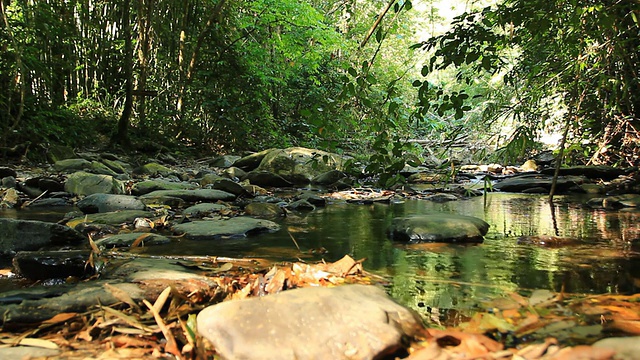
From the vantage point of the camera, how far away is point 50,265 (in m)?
1.89

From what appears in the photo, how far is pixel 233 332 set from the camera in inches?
47.0

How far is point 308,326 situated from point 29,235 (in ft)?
6.89

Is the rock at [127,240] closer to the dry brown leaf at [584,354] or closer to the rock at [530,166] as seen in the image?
the dry brown leaf at [584,354]

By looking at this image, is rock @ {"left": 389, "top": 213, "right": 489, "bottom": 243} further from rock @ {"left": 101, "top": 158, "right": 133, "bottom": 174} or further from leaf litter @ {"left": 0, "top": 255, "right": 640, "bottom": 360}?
rock @ {"left": 101, "top": 158, "right": 133, "bottom": 174}

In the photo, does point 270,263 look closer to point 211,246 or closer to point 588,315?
point 211,246

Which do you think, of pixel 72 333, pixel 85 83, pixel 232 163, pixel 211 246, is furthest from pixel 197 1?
pixel 72 333

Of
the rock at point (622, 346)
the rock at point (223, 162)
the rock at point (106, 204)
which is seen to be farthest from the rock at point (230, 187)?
the rock at point (622, 346)

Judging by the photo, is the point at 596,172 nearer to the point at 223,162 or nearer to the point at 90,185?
the point at 223,162

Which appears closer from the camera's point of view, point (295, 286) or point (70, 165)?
point (295, 286)

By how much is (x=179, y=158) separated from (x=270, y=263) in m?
7.81

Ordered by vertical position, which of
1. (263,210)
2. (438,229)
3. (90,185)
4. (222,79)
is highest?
(222,79)

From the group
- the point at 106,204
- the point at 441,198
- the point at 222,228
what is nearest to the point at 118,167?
the point at 106,204

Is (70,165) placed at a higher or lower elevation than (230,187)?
higher

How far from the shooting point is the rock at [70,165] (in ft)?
20.4
